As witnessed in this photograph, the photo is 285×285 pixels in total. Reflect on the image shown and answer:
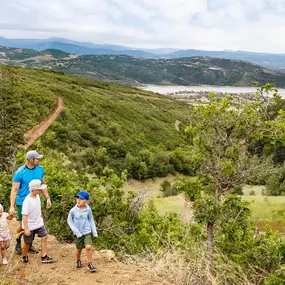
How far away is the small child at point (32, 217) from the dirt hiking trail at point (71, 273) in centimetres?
25

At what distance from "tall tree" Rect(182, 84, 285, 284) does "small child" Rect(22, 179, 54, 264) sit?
14.6 feet

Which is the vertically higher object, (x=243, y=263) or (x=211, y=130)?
(x=211, y=130)

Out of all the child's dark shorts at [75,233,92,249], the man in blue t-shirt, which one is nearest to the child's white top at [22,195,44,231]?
the man in blue t-shirt

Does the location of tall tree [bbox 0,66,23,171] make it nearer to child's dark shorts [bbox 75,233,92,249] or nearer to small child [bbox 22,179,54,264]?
small child [bbox 22,179,54,264]

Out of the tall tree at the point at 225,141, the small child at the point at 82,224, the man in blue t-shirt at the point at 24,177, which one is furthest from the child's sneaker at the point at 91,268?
the tall tree at the point at 225,141

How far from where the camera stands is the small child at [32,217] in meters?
7.04

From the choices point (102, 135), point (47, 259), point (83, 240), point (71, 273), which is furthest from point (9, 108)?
point (71, 273)

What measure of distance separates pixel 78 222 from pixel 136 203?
6450mm

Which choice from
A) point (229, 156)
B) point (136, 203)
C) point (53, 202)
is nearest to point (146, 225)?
point (136, 203)

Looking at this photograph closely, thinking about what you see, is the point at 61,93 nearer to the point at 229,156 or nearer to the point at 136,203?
the point at 136,203

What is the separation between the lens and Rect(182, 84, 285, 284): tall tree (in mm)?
9844

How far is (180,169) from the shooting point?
52125mm

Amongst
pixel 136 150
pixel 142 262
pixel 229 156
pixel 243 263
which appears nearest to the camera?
pixel 142 262

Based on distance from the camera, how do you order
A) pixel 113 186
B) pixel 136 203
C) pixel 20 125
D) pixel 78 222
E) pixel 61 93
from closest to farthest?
pixel 78 222 → pixel 113 186 → pixel 136 203 → pixel 20 125 → pixel 61 93
